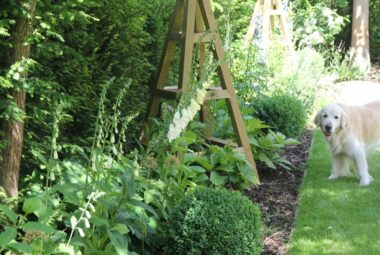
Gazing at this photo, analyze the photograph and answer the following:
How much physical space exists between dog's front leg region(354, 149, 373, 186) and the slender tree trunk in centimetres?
387

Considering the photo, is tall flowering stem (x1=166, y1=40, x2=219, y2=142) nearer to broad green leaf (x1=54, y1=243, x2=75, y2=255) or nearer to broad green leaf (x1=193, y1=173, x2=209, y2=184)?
broad green leaf (x1=54, y1=243, x2=75, y2=255)

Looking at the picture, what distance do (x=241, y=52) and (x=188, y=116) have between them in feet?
18.9

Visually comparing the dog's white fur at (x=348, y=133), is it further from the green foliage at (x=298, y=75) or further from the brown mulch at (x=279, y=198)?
the green foliage at (x=298, y=75)

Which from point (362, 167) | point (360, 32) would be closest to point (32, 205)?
point (362, 167)

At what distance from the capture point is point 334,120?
20.4 ft

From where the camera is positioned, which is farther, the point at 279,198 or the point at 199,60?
the point at 199,60

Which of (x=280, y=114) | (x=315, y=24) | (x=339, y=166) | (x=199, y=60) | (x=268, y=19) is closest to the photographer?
(x=199, y=60)

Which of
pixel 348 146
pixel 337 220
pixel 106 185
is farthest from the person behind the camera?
pixel 348 146

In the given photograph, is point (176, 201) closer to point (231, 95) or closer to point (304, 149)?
point (231, 95)

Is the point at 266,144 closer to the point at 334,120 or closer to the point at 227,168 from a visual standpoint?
the point at 334,120

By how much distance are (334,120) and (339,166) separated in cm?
65

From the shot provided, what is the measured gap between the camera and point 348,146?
6352 mm

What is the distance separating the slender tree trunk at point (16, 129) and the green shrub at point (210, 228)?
114 cm

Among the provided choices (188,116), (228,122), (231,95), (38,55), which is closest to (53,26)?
(38,55)
